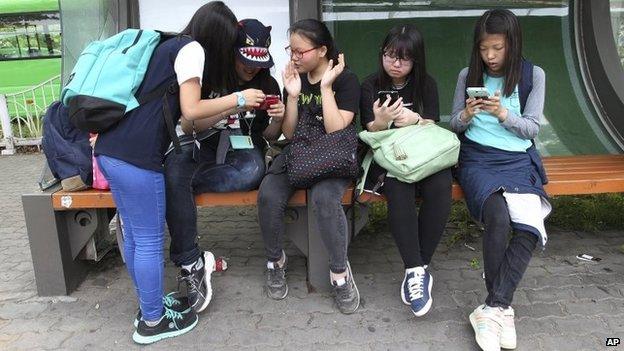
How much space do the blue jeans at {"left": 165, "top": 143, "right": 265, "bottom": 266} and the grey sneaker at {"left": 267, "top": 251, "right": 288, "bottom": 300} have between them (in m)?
0.42

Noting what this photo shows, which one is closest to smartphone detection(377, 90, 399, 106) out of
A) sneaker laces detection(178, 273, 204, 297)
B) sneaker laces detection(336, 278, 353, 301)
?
sneaker laces detection(336, 278, 353, 301)

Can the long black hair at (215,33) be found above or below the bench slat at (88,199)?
above

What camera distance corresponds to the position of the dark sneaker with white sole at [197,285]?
2.71 metres

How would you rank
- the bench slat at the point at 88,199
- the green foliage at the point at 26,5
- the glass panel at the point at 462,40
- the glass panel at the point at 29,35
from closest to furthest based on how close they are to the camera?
1. the bench slat at the point at 88,199
2. the glass panel at the point at 462,40
3. the green foliage at the point at 26,5
4. the glass panel at the point at 29,35

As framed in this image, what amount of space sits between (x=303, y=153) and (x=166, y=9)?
2.08 meters

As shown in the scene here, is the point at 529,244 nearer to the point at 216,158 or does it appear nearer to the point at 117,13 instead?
the point at 216,158

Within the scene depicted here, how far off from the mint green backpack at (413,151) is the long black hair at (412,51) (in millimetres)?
252

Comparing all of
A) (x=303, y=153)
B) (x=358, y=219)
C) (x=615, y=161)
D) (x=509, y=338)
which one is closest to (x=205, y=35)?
(x=303, y=153)

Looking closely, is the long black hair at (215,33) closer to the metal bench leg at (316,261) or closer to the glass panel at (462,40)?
the metal bench leg at (316,261)

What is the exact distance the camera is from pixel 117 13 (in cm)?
390

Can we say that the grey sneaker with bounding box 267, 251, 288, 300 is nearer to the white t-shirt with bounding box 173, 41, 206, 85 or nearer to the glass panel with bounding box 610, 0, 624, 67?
the white t-shirt with bounding box 173, 41, 206, 85

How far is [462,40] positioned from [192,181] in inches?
107

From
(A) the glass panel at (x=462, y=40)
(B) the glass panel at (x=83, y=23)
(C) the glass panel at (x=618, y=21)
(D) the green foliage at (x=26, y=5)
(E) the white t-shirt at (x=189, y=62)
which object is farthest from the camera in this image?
(D) the green foliage at (x=26, y=5)

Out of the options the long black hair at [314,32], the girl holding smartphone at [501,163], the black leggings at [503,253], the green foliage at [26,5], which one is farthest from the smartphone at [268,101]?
the green foliage at [26,5]
